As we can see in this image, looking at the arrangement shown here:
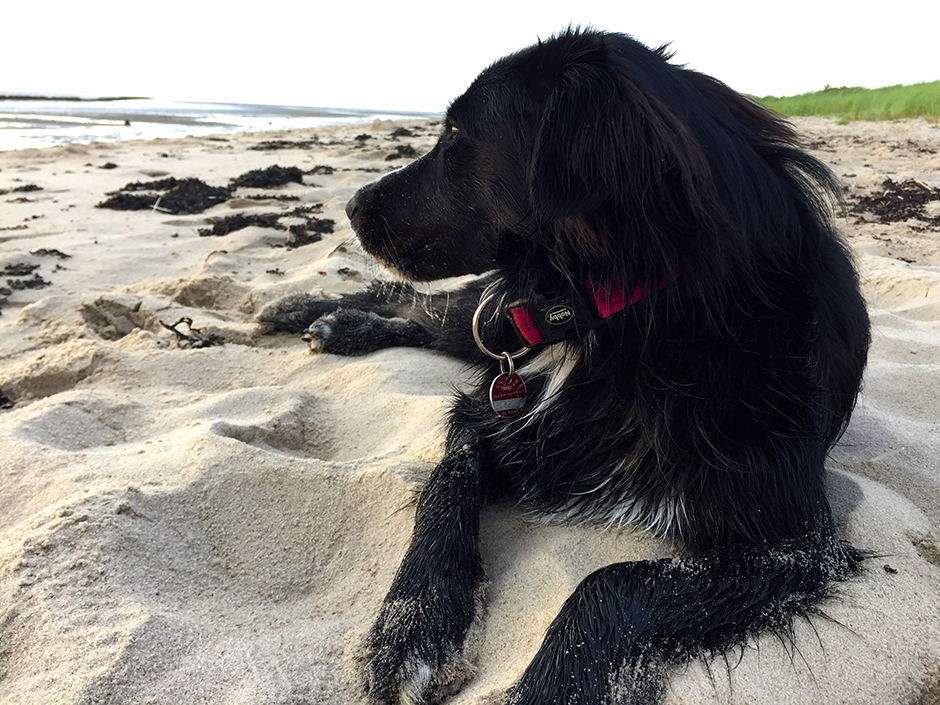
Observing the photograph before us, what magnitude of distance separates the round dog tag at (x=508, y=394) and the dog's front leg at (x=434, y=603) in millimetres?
217

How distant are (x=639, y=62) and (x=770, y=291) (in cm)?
71

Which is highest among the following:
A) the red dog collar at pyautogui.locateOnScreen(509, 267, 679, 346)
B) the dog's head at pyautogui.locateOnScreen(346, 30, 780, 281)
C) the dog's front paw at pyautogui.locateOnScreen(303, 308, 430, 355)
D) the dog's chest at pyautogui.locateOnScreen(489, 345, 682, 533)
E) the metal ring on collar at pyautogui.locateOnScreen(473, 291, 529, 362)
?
the dog's head at pyautogui.locateOnScreen(346, 30, 780, 281)

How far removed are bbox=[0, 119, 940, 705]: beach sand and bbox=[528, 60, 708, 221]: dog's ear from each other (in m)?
0.95

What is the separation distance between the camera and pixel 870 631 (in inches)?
55.5

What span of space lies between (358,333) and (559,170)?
2086 millimetres

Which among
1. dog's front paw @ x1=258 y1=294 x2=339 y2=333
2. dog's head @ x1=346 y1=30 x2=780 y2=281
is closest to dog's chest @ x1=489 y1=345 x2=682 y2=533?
dog's head @ x1=346 y1=30 x2=780 y2=281

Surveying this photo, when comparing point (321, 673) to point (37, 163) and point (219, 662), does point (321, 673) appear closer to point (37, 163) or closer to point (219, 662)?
point (219, 662)

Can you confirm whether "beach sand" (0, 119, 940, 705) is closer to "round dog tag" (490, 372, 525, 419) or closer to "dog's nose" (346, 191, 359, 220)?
"round dog tag" (490, 372, 525, 419)

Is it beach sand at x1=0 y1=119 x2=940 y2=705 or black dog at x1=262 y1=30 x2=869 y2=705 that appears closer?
beach sand at x1=0 y1=119 x2=940 y2=705

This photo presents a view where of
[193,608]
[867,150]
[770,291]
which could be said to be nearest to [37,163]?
[193,608]

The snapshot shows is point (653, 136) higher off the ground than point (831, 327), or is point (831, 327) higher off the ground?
point (653, 136)

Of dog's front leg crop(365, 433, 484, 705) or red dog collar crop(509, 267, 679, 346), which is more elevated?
red dog collar crop(509, 267, 679, 346)

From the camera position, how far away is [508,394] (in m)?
2.02

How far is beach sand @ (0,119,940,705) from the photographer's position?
4.36ft
